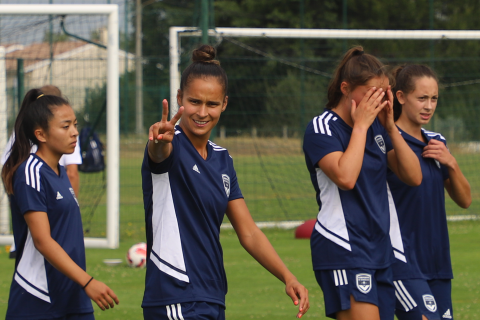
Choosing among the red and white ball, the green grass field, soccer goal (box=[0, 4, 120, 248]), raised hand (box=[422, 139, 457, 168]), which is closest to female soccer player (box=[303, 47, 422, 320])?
raised hand (box=[422, 139, 457, 168])

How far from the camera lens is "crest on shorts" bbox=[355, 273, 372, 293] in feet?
10.0

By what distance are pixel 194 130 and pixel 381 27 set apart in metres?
31.6

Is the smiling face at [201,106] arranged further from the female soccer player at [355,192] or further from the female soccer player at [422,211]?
the female soccer player at [422,211]

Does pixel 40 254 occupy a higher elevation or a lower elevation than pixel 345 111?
lower

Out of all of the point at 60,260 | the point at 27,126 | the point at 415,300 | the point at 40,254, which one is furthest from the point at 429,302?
the point at 27,126

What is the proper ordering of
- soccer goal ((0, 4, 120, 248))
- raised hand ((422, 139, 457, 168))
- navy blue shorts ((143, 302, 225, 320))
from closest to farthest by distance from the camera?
navy blue shorts ((143, 302, 225, 320)), raised hand ((422, 139, 457, 168)), soccer goal ((0, 4, 120, 248))

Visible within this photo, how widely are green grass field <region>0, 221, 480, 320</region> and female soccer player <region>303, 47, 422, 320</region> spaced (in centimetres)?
245

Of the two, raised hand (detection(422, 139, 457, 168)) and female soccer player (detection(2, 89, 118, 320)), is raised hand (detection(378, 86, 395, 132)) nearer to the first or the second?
raised hand (detection(422, 139, 457, 168))

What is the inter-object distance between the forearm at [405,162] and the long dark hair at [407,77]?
1.57 feet

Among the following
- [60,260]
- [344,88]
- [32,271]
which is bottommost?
[32,271]

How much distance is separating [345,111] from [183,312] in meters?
1.29

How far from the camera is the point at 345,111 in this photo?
328cm

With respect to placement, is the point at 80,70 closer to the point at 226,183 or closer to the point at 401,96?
the point at 401,96

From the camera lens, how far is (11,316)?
3.21m
